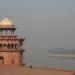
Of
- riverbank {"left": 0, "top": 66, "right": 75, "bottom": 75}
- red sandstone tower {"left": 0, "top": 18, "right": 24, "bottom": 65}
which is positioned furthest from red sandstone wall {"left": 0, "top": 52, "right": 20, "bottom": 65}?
riverbank {"left": 0, "top": 66, "right": 75, "bottom": 75}

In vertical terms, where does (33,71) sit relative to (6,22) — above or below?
below

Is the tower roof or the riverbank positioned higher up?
the tower roof

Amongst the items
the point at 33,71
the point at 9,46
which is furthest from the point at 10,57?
the point at 33,71

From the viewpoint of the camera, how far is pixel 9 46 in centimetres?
3988

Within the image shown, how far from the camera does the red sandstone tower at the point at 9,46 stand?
1560 inches

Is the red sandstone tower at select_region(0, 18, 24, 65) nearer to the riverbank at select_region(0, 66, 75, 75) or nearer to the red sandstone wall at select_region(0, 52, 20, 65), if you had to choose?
the red sandstone wall at select_region(0, 52, 20, 65)

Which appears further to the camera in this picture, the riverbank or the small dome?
the small dome

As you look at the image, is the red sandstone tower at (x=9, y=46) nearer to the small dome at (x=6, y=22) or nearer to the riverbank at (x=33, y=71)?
the small dome at (x=6, y=22)

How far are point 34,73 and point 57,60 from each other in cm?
1892

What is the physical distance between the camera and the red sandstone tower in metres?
39.6

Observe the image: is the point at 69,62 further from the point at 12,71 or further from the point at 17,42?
the point at 12,71

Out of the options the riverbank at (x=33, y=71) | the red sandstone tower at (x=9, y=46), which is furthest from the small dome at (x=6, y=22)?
the riverbank at (x=33, y=71)

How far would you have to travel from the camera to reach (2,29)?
132ft

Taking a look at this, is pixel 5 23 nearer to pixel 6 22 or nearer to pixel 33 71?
pixel 6 22
